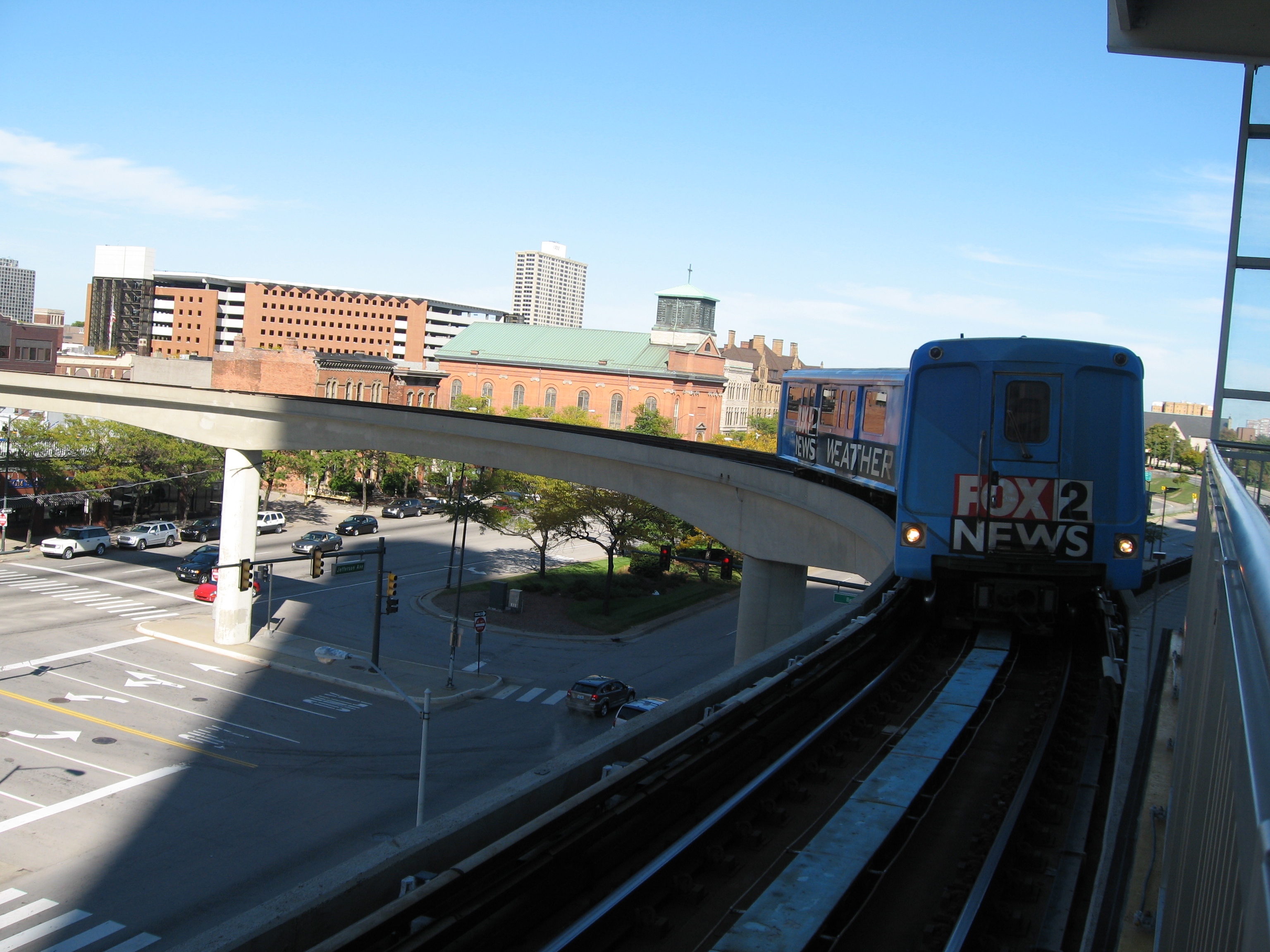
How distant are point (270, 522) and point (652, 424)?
35166 millimetres

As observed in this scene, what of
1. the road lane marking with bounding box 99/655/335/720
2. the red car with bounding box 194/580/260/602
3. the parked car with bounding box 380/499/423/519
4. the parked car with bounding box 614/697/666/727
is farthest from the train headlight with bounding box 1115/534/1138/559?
the parked car with bounding box 380/499/423/519

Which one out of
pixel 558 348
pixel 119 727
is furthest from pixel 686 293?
pixel 119 727

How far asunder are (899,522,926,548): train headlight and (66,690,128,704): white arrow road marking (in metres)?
23.6

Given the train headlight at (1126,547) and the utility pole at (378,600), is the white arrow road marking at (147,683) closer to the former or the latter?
the utility pole at (378,600)

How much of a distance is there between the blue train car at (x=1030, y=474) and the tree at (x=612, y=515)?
109 ft

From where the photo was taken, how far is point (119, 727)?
25.4 meters

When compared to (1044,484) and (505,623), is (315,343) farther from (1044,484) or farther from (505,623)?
(1044,484)

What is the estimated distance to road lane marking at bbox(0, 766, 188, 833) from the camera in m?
19.0

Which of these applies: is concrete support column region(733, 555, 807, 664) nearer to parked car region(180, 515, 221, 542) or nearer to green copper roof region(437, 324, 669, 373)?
parked car region(180, 515, 221, 542)

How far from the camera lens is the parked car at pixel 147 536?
52.3 metres

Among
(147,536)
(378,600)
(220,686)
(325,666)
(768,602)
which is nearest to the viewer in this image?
(768,602)

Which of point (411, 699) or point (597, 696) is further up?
point (411, 699)

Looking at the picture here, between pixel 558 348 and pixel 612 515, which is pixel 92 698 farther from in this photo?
pixel 558 348

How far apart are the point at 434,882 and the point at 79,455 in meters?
59.0
